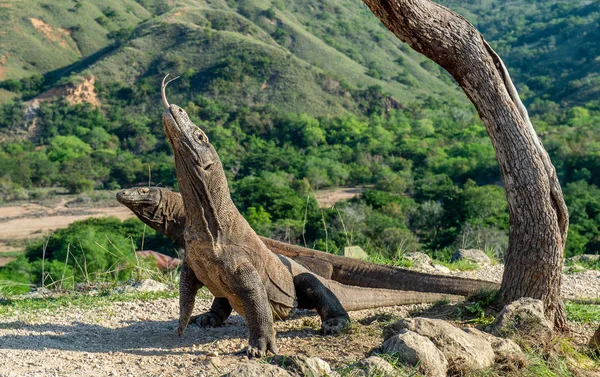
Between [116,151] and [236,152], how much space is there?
9.75 m

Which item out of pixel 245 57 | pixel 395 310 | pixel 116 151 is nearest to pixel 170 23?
pixel 245 57

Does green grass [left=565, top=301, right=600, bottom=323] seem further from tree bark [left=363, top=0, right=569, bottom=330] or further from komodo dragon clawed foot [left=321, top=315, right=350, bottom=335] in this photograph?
komodo dragon clawed foot [left=321, top=315, right=350, bottom=335]

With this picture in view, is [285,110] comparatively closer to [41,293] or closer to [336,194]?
[336,194]

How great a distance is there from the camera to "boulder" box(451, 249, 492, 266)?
27.9 ft

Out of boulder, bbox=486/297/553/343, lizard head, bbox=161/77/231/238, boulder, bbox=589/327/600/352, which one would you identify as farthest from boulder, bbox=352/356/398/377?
boulder, bbox=589/327/600/352

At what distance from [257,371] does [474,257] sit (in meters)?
5.71

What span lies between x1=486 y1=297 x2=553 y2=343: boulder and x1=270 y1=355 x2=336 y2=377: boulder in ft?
4.28

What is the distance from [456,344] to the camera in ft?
13.1

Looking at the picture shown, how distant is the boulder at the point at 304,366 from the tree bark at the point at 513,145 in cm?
190

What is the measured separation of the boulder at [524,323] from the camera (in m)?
4.43

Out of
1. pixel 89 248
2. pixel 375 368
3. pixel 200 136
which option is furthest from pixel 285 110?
pixel 375 368

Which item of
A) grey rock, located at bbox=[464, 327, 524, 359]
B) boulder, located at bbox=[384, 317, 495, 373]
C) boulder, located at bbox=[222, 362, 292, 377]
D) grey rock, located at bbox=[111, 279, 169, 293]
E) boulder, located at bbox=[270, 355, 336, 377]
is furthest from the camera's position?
grey rock, located at bbox=[111, 279, 169, 293]

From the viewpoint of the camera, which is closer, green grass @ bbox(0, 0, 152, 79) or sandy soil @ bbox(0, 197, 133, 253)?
sandy soil @ bbox(0, 197, 133, 253)

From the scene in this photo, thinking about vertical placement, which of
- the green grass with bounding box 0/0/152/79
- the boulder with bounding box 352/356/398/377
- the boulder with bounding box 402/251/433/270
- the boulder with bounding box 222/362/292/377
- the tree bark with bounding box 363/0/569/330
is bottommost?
the green grass with bounding box 0/0/152/79
